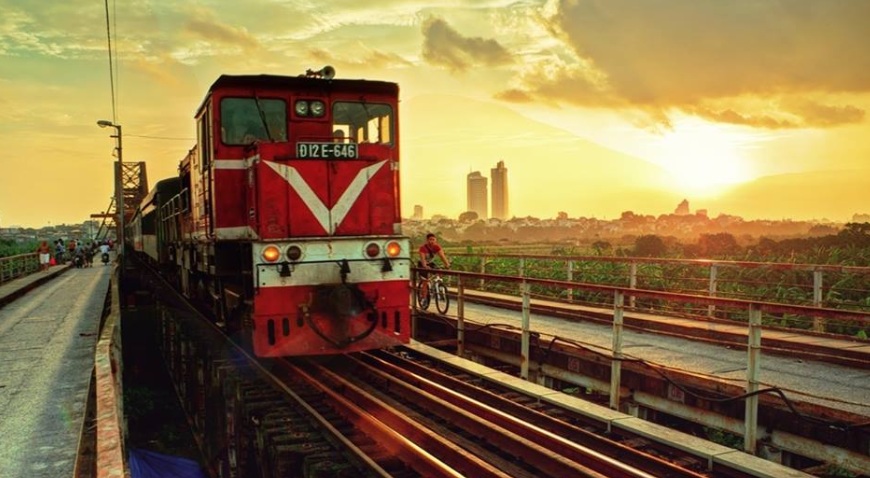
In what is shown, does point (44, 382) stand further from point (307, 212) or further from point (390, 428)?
point (390, 428)

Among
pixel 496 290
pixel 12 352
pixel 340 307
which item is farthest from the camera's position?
pixel 496 290

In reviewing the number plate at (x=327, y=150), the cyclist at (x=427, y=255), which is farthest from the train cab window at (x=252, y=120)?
the cyclist at (x=427, y=255)

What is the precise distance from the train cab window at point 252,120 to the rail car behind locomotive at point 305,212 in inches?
0.5

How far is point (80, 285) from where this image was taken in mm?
24422

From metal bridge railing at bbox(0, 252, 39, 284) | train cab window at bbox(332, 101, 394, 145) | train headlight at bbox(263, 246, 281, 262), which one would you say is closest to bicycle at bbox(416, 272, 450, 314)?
train cab window at bbox(332, 101, 394, 145)

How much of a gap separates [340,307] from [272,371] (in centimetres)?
185

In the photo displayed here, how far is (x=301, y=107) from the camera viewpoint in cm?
952

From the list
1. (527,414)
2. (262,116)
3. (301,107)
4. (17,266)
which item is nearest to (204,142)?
(262,116)

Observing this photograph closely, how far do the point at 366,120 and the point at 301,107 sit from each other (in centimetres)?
92

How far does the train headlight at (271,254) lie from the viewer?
27.8 feet

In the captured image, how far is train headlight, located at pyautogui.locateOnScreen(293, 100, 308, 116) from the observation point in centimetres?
950

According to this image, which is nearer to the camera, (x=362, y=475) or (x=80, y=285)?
(x=362, y=475)

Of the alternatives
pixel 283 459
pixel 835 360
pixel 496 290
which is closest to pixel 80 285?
pixel 496 290

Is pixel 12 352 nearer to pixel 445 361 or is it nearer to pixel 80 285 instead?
pixel 445 361
